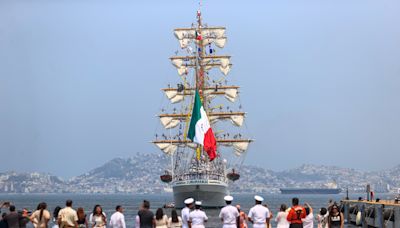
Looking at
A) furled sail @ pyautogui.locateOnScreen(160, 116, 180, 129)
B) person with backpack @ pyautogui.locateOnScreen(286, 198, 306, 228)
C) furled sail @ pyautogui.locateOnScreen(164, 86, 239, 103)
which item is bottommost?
person with backpack @ pyautogui.locateOnScreen(286, 198, 306, 228)

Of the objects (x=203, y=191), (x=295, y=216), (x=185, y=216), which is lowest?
(x=295, y=216)

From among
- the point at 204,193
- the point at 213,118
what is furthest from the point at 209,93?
the point at 204,193

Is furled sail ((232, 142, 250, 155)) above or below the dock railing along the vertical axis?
above

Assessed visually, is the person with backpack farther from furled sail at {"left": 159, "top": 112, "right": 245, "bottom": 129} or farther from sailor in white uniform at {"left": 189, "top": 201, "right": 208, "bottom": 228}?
furled sail at {"left": 159, "top": 112, "right": 245, "bottom": 129}

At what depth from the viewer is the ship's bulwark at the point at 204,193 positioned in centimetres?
8388

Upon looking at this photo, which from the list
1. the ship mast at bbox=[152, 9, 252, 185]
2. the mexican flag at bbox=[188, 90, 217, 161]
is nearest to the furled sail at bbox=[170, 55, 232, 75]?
the ship mast at bbox=[152, 9, 252, 185]


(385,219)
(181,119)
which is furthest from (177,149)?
(385,219)

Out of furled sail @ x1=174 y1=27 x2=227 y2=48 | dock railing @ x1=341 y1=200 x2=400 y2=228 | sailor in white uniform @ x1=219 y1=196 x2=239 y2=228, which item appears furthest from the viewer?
furled sail @ x1=174 y1=27 x2=227 y2=48

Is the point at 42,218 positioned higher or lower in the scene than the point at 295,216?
higher

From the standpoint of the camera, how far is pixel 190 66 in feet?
335

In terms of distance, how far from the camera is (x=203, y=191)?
83.7 m

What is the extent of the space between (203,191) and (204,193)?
308 millimetres

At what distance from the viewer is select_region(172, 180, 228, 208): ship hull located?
83.9 m

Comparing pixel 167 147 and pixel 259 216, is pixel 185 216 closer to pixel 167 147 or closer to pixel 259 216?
pixel 259 216
